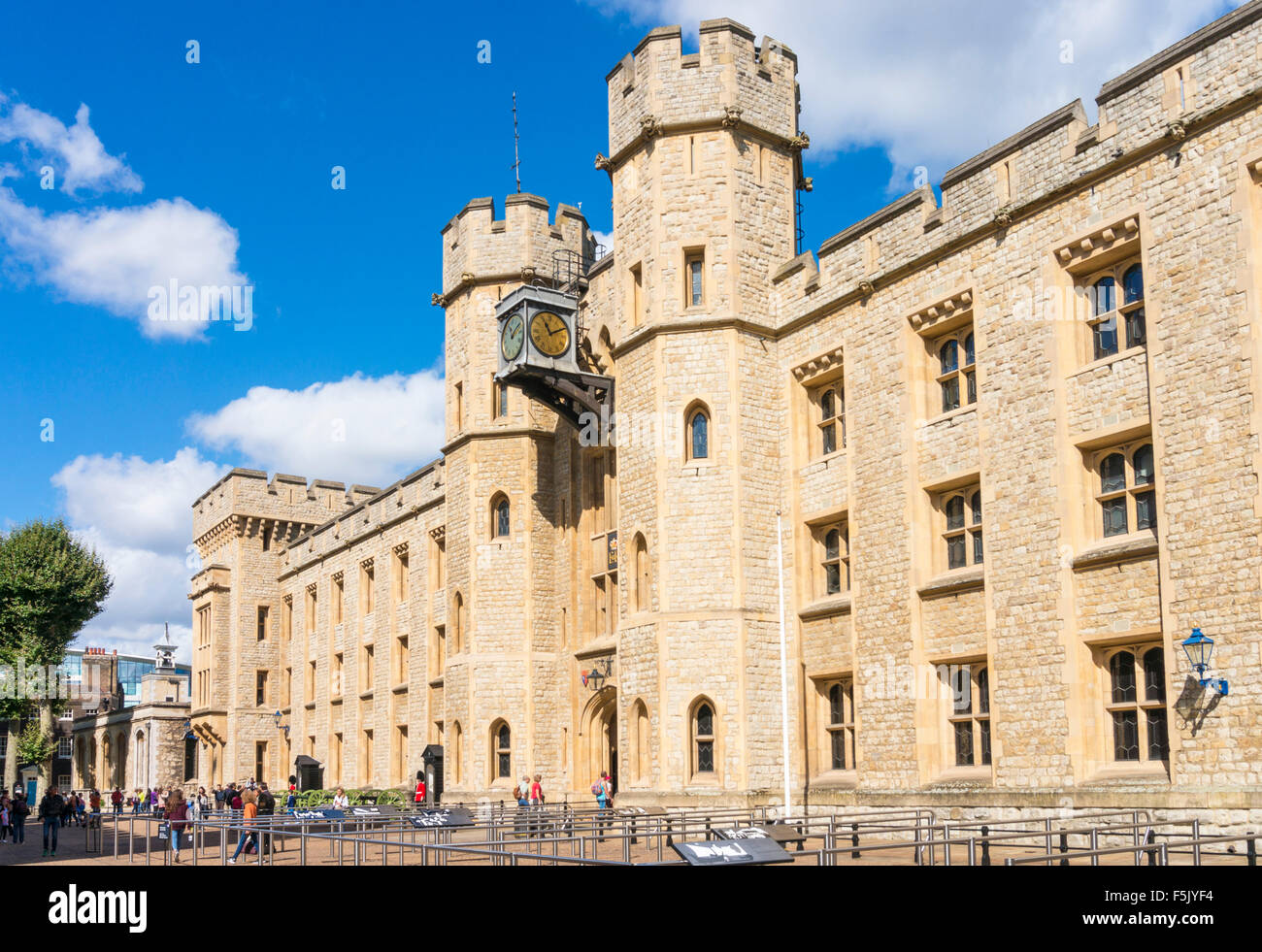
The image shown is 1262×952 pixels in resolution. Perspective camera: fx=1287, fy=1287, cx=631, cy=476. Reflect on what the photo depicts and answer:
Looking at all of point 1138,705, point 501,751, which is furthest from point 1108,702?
point 501,751

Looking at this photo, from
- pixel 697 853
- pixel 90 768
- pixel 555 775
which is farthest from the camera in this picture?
Answer: pixel 90 768

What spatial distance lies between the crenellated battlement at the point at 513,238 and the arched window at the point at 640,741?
12979 mm

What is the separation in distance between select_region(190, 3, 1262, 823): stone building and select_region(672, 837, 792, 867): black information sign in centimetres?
769

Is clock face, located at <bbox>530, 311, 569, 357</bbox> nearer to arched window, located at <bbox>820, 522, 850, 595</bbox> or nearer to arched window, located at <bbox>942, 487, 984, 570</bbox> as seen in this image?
arched window, located at <bbox>820, 522, 850, 595</bbox>

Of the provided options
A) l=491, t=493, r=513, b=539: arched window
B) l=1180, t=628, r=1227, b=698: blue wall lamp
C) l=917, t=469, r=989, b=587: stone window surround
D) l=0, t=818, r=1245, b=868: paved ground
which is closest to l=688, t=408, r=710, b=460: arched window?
l=917, t=469, r=989, b=587: stone window surround

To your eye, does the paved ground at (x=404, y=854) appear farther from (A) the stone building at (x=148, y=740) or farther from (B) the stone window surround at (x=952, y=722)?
(A) the stone building at (x=148, y=740)

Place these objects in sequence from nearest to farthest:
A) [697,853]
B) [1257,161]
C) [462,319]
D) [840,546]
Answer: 1. [697,853]
2. [1257,161]
3. [840,546]
4. [462,319]

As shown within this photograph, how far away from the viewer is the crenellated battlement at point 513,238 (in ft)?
110

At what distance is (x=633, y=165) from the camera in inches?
1077
